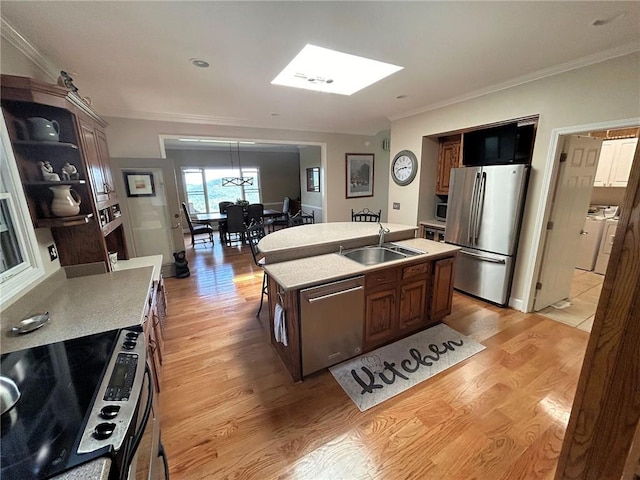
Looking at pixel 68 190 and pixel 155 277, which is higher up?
pixel 68 190

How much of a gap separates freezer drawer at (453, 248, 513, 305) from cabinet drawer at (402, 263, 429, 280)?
1189mm

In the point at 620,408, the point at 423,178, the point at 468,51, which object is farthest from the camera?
the point at 423,178

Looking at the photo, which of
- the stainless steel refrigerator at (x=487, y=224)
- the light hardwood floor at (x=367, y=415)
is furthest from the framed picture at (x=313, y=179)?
the light hardwood floor at (x=367, y=415)

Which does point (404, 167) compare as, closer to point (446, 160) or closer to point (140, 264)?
point (446, 160)

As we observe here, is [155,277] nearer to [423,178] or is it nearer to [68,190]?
[68,190]

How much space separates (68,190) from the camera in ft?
5.98

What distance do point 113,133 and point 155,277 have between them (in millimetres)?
2716

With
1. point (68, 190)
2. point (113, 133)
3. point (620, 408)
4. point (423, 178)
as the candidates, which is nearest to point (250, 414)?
point (620, 408)

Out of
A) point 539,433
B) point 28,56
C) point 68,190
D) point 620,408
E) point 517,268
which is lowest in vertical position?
point 539,433

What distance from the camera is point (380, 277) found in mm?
2260

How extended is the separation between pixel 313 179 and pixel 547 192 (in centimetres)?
544

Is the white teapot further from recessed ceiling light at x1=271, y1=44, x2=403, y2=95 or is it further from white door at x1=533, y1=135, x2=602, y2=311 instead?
white door at x1=533, y1=135, x2=602, y2=311

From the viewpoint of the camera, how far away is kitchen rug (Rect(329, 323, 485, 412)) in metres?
2.02

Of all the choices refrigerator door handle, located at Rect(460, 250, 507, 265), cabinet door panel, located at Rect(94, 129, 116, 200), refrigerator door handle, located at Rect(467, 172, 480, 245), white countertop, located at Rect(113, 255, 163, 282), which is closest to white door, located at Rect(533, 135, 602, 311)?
refrigerator door handle, located at Rect(460, 250, 507, 265)
